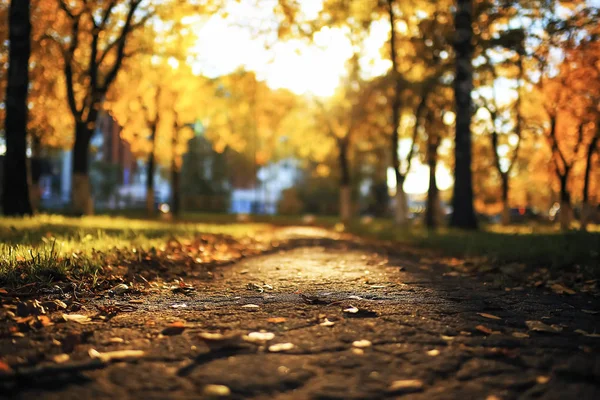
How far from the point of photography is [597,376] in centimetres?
281

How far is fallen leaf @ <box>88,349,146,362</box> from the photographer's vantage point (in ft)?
9.68

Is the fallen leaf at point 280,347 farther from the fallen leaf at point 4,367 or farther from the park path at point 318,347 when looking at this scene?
the fallen leaf at point 4,367

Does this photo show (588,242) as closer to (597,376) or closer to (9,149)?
(597,376)

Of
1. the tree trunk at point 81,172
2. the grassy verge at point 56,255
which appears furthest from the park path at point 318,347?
the tree trunk at point 81,172

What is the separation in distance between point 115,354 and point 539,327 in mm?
2908

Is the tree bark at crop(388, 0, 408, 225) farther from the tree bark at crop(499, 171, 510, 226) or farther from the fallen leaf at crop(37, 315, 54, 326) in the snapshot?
the fallen leaf at crop(37, 315, 54, 326)

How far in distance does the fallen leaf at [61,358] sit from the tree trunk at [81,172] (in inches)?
579

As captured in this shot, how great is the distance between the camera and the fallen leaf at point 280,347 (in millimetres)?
3205

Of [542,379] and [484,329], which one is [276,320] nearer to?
[484,329]

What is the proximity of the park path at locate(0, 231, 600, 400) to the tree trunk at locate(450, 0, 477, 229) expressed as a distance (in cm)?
1003

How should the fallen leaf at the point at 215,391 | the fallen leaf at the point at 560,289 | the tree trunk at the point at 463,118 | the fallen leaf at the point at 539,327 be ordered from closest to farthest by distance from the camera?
A: the fallen leaf at the point at 215,391, the fallen leaf at the point at 539,327, the fallen leaf at the point at 560,289, the tree trunk at the point at 463,118

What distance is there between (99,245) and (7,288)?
8.08 feet

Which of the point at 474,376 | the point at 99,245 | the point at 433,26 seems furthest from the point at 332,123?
the point at 474,376

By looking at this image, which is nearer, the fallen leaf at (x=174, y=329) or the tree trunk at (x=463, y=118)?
the fallen leaf at (x=174, y=329)
